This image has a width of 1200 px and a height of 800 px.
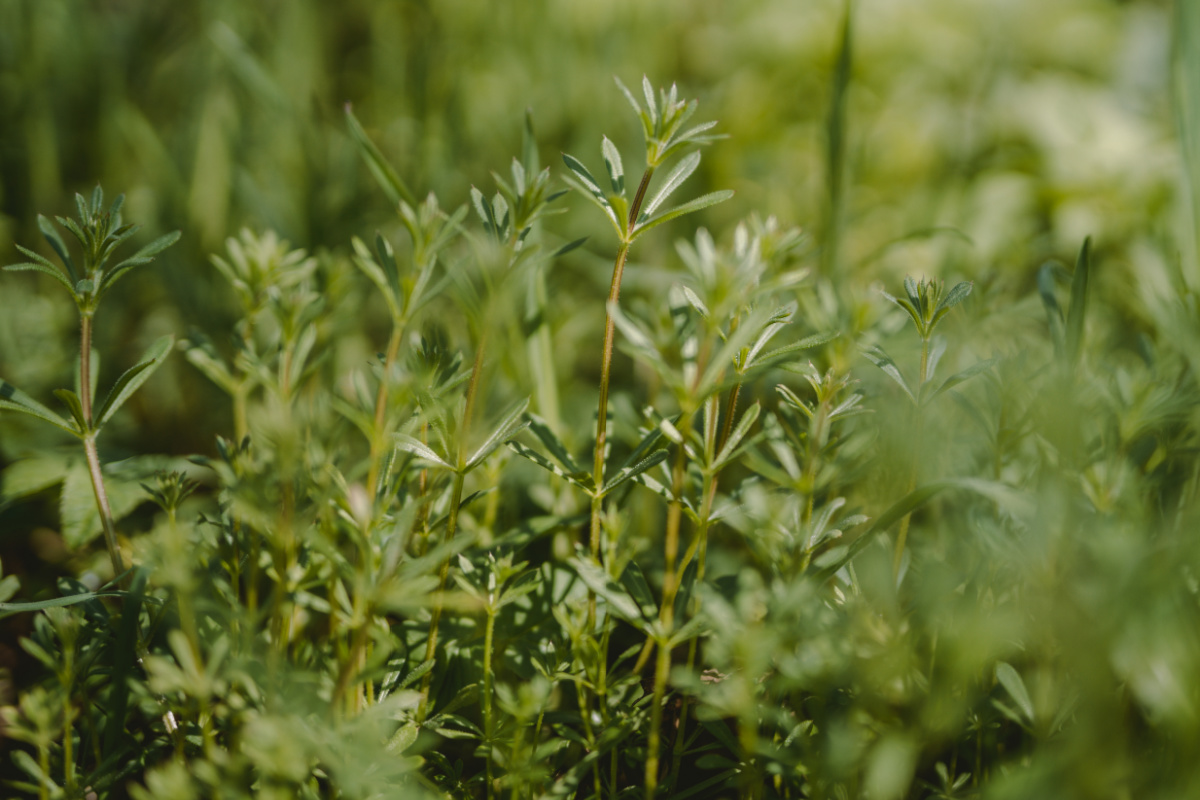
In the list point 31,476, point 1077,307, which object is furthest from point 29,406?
point 1077,307

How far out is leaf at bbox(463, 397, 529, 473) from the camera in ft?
2.79

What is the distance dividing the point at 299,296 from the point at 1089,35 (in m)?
3.71

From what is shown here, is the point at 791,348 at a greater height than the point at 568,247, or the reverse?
the point at 568,247

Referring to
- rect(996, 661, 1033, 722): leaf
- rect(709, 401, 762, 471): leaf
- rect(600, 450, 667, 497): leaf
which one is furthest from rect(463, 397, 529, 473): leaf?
rect(996, 661, 1033, 722): leaf

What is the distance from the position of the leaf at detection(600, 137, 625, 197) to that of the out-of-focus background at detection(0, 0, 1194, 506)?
0.68 meters

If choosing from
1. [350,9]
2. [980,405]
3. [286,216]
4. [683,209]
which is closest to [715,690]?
[683,209]

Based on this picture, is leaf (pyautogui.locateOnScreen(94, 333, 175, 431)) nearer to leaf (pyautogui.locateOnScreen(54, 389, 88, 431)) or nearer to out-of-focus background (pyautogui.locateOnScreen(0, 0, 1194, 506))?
leaf (pyautogui.locateOnScreen(54, 389, 88, 431))

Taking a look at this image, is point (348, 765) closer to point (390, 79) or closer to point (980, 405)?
point (980, 405)

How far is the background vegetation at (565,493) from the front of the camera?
71cm

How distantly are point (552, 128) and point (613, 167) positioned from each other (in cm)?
170

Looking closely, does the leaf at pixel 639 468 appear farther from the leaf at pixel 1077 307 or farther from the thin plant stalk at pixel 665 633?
the leaf at pixel 1077 307

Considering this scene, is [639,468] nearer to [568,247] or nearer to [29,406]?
[568,247]

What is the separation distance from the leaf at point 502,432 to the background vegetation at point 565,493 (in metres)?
0.01

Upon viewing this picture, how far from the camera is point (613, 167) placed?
2.88ft
